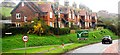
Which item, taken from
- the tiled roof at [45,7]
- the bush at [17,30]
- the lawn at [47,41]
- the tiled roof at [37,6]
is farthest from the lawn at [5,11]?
the tiled roof at [45,7]

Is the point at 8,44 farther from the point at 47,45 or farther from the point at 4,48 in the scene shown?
the point at 47,45

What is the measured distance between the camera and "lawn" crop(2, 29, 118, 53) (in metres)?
Result: 16.7

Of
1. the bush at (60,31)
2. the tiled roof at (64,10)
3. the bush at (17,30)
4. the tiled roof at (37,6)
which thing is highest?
the tiled roof at (37,6)

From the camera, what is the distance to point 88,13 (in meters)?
18.0

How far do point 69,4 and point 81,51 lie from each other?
2.23 m

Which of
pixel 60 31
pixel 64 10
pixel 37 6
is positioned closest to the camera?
pixel 37 6

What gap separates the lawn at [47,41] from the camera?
16.7 m

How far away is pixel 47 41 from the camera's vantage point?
17.6m

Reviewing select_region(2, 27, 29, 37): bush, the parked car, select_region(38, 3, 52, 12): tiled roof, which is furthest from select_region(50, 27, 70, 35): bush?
the parked car

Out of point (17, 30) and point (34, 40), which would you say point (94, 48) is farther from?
point (17, 30)

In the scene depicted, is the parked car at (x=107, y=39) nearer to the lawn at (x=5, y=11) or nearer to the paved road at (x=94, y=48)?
the paved road at (x=94, y=48)

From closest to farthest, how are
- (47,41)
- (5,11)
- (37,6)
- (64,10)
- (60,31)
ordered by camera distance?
(5,11)
(37,6)
(47,41)
(60,31)
(64,10)

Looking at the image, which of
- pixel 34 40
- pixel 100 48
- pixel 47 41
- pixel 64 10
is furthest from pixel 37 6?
pixel 100 48

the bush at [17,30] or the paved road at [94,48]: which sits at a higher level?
the bush at [17,30]
